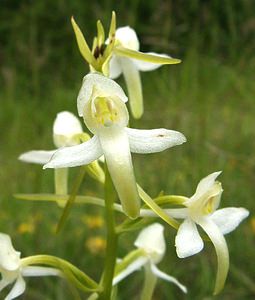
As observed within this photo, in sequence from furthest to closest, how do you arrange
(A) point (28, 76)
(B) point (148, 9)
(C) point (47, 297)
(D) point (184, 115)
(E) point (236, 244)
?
(B) point (148, 9) < (A) point (28, 76) < (D) point (184, 115) < (E) point (236, 244) < (C) point (47, 297)

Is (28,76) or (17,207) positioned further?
(28,76)

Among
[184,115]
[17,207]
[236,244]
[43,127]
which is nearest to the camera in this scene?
[236,244]

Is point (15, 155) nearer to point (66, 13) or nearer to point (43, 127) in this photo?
point (43, 127)

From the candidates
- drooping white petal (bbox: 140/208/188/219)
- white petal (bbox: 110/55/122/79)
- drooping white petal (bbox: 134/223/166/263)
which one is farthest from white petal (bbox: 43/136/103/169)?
drooping white petal (bbox: 134/223/166/263)

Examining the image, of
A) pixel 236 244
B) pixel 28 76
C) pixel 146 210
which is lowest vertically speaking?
pixel 28 76

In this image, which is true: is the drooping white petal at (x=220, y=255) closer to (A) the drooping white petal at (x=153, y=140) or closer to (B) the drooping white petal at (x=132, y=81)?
(A) the drooping white petal at (x=153, y=140)

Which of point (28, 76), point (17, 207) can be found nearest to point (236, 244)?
point (17, 207)

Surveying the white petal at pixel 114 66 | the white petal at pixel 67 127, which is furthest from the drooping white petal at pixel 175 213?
the white petal at pixel 114 66

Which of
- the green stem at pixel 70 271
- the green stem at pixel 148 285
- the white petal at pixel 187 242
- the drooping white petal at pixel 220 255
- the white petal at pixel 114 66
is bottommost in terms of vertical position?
the green stem at pixel 148 285
